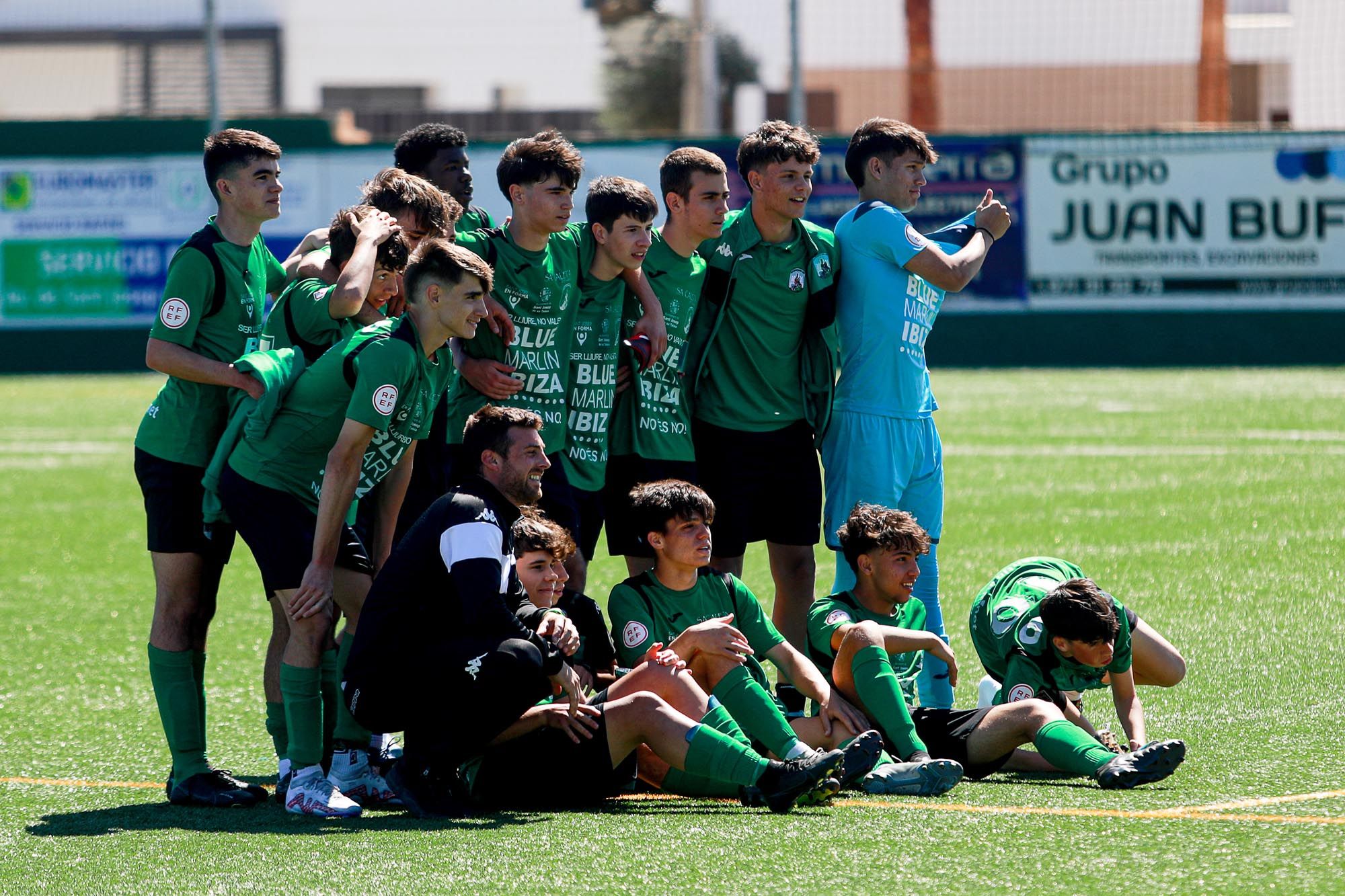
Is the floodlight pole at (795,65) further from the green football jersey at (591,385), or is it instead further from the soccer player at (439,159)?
the green football jersey at (591,385)

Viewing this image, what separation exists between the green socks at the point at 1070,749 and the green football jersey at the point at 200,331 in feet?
9.13

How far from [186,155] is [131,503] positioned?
36.3ft

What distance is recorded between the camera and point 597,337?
611 centimetres

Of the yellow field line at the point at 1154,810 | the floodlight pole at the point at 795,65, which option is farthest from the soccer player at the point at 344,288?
the floodlight pole at the point at 795,65

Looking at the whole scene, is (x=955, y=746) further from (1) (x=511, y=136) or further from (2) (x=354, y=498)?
(1) (x=511, y=136)

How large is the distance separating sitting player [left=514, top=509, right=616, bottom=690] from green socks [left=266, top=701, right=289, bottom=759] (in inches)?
38.1

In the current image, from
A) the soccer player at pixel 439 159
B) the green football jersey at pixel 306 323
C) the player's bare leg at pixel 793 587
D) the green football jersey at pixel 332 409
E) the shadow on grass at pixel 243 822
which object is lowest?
the shadow on grass at pixel 243 822

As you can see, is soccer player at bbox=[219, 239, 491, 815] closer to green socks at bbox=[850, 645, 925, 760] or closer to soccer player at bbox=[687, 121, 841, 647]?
soccer player at bbox=[687, 121, 841, 647]

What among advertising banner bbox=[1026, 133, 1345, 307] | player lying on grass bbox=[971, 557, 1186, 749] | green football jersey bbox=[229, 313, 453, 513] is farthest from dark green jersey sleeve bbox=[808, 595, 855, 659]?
advertising banner bbox=[1026, 133, 1345, 307]

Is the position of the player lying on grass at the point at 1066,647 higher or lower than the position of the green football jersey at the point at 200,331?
lower

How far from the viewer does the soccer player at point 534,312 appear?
19.3ft

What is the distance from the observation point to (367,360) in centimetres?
497

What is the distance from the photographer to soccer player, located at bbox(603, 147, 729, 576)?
6.10 metres

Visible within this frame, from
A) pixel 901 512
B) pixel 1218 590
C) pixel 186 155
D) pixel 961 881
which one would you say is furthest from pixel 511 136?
pixel 961 881
